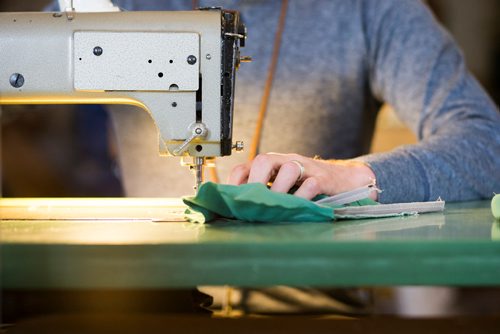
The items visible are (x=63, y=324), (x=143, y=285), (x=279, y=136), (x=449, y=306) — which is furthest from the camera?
(x=449, y=306)

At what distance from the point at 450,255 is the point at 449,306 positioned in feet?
11.3

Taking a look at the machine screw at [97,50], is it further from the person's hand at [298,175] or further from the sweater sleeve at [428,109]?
the sweater sleeve at [428,109]

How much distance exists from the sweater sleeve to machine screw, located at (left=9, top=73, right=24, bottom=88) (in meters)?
0.66

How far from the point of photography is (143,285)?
1.00m

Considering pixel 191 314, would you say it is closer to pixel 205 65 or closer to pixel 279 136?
pixel 205 65

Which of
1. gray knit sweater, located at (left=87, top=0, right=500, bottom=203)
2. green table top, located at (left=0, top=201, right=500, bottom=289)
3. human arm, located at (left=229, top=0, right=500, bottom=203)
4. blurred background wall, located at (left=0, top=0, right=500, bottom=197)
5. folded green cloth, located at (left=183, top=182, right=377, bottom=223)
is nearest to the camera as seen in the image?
green table top, located at (left=0, top=201, right=500, bottom=289)

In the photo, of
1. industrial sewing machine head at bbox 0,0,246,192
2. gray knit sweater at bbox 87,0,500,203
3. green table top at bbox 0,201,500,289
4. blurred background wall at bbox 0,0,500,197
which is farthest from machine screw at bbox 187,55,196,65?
blurred background wall at bbox 0,0,500,197

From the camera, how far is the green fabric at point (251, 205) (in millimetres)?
1260

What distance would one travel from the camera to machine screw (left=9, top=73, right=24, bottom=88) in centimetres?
149

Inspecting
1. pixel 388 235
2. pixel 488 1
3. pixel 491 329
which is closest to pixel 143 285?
pixel 388 235

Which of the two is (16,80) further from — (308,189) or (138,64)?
(308,189)

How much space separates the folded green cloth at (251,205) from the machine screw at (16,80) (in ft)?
1.34

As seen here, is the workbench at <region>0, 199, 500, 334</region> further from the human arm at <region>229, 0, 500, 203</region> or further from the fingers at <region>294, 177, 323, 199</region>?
the human arm at <region>229, 0, 500, 203</region>

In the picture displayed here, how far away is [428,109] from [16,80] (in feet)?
3.68
